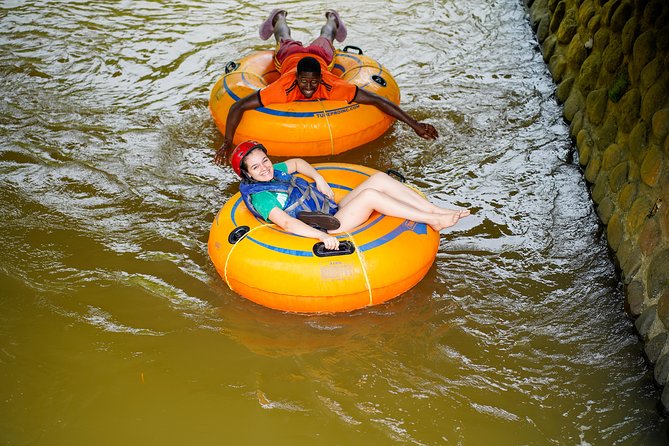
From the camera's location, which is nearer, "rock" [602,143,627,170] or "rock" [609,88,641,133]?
"rock" [609,88,641,133]

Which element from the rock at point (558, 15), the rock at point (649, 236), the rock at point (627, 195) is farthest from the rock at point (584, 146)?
the rock at point (558, 15)

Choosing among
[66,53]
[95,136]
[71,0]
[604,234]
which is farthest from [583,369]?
[71,0]

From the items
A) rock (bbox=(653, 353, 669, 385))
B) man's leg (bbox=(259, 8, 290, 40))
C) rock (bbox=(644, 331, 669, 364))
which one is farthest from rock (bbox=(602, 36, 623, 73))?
man's leg (bbox=(259, 8, 290, 40))

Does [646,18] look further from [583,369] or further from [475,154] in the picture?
[583,369]

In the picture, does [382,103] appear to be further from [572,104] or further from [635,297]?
[635,297]

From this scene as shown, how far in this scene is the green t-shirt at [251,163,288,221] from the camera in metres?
4.32

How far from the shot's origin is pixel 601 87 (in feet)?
18.1

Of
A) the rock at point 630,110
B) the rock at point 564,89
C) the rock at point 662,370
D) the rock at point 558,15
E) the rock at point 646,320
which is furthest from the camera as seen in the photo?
the rock at point 558,15

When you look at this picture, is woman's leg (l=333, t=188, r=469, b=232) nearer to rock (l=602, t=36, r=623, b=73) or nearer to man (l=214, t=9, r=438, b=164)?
man (l=214, t=9, r=438, b=164)

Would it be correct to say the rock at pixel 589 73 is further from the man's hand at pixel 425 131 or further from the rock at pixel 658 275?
the rock at pixel 658 275

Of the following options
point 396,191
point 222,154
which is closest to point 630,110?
point 396,191

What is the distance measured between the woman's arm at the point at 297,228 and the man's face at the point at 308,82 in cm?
159

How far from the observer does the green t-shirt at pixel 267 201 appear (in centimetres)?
432

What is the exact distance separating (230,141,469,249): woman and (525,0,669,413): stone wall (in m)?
1.03
